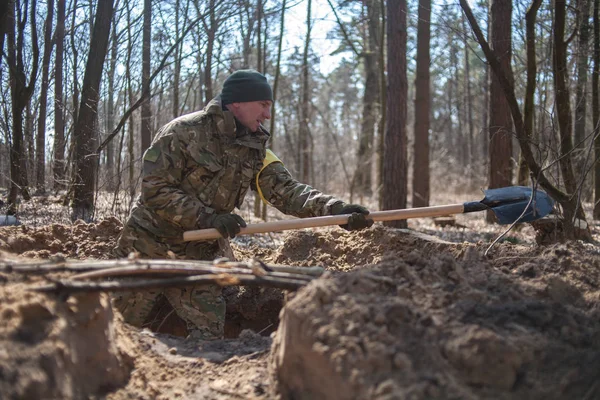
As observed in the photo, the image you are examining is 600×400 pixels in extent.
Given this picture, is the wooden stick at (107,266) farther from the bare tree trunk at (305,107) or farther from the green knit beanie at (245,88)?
the bare tree trunk at (305,107)

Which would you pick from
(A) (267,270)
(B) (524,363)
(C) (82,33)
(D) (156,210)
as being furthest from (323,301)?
(C) (82,33)

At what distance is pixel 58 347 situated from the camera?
2104 mm

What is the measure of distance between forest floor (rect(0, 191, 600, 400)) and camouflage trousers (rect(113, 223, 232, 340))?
31.0 inches

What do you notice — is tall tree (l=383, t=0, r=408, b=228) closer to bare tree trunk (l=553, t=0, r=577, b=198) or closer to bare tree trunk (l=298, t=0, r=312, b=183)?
bare tree trunk (l=553, t=0, r=577, b=198)

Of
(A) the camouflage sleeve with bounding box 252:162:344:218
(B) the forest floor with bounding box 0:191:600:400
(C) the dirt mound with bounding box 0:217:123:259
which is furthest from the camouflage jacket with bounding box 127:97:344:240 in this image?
(B) the forest floor with bounding box 0:191:600:400

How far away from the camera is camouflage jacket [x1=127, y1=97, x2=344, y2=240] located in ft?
13.4

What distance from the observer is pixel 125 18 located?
937 centimetres

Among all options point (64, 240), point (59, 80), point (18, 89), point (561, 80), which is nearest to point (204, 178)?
point (64, 240)

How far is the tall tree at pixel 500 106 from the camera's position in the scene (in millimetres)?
8031

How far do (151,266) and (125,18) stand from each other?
26.0ft

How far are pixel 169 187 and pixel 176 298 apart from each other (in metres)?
0.87

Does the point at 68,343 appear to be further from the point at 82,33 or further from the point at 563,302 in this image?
the point at 82,33

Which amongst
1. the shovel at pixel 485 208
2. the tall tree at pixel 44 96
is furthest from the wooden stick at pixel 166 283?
the tall tree at pixel 44 96

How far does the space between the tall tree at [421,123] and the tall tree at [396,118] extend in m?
2.83
